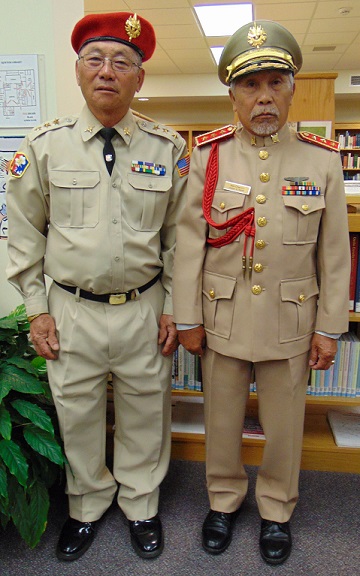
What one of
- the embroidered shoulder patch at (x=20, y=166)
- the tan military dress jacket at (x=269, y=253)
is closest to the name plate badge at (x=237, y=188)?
the tan military dress jacket at (x=269, y=253)

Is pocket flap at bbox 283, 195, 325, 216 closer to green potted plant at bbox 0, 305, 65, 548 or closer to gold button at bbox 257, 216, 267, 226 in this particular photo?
gold button at bbox 257, 216, 267, 226

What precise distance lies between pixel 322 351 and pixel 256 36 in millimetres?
944

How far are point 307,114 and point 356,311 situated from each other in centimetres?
90

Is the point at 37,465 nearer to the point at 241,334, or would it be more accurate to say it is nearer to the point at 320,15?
the point at 241,334

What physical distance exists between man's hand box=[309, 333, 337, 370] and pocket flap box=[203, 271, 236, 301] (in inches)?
12.1

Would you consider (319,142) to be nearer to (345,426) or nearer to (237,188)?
(237,188)

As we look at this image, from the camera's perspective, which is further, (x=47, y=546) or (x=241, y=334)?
(x=47, y=546)

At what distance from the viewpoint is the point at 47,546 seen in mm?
1660

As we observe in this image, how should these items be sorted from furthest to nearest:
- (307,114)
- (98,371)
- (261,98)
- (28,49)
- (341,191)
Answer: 1. (307,114)
2. (28,49)
3. (98,371)
4. (341,191)
5. (261,98)

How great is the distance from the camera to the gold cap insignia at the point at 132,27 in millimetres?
1423

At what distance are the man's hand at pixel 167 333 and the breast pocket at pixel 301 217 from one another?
1.53 ft

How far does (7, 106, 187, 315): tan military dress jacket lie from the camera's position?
4.88ft

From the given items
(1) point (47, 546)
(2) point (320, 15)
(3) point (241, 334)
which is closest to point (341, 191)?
(3) point (241, 334)

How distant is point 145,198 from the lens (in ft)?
5.04
